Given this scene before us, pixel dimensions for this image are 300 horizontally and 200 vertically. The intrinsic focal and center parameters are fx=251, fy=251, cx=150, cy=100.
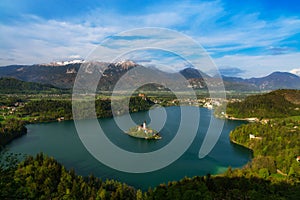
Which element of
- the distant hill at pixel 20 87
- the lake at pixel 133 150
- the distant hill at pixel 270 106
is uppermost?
the distant hill at pixel 20 87

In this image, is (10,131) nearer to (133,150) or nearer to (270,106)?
(133,150)

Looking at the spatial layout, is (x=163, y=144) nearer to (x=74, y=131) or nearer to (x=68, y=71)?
(x=74, y=131)

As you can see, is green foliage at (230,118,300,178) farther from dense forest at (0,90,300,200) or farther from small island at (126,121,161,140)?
small island at (126,121,161,140)

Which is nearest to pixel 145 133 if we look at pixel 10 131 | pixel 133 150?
pixel 133 150

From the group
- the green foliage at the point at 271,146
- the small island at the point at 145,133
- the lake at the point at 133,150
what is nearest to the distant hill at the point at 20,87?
the lake at the point at 133,150

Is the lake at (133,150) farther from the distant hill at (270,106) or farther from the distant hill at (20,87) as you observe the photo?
the distant hill at (20,87)

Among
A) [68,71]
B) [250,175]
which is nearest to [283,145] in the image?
[250,175]

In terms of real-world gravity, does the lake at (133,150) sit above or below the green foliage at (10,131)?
below
